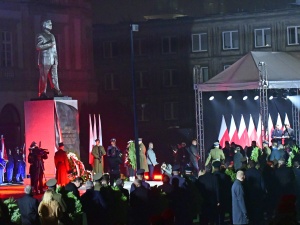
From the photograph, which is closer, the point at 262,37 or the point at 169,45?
the point at 262,37

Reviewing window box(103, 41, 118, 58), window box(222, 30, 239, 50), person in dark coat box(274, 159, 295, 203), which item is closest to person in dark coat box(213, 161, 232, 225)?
person in dark coat box(274, 159, 295, 203)

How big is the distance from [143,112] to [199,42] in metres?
7.00

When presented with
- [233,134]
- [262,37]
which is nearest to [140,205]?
[233,134]

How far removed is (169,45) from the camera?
76.9 m

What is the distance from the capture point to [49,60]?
3328 centimetres

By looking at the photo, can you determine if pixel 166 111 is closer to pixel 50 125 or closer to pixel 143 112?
pixel 143 112

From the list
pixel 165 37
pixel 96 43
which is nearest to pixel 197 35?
pixel 165 37

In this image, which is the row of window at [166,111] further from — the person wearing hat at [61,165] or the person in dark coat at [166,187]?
the person in dark coat at [166,187]

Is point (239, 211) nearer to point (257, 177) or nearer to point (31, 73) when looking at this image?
point (257, 177)

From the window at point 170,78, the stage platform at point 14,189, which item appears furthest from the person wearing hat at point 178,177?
the window at point 170,78

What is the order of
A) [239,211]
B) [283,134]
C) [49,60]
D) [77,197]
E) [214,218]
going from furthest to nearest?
1. [283,134]
2. [49,60]
3. [214,218]
4. [239,211]
5. [77,197]

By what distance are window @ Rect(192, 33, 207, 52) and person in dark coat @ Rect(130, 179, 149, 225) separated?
54.7 metres

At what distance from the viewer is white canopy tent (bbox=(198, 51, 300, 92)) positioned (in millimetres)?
38156

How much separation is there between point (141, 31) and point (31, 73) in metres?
21.3
